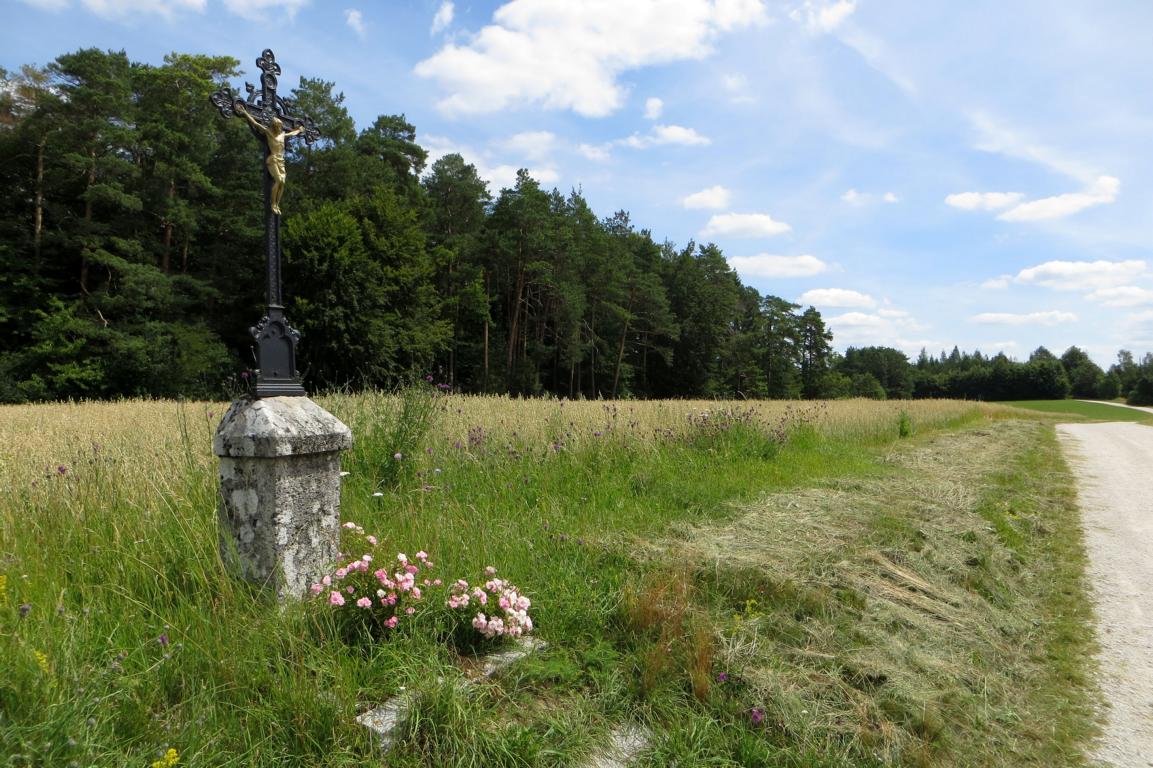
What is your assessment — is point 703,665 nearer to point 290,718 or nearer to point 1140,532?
point 290,718

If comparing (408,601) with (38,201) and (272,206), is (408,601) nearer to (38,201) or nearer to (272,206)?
(272,206)

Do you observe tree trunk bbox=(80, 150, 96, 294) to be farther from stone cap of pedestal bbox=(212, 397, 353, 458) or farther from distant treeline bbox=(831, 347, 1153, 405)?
distant treeline bbox=(831, 347, 1153, 405)

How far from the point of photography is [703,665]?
3.07m

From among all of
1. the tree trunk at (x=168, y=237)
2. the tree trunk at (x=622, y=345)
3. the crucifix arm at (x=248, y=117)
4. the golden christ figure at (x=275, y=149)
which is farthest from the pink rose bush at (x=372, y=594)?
the tree trunk at (x=622, y=345)

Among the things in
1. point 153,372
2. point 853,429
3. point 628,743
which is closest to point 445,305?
point 153,372

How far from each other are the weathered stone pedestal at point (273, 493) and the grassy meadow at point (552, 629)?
0.50 feet

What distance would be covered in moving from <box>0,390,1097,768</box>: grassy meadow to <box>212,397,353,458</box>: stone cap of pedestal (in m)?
0.60

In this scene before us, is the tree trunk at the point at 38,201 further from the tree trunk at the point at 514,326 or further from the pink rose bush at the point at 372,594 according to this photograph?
the pink rose bush at the point at 372,594

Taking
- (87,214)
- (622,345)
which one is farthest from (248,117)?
(622,345)

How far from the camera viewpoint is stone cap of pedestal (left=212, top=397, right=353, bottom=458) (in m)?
2.97

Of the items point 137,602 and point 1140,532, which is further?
point 1140,532

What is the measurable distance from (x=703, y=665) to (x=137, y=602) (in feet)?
8.44

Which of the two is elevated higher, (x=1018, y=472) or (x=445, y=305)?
(x=445, y=305)

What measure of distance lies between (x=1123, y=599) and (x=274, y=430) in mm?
6003
